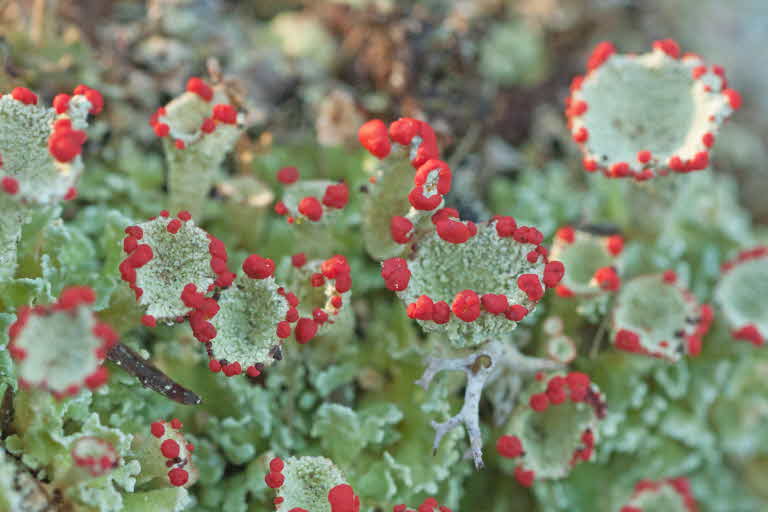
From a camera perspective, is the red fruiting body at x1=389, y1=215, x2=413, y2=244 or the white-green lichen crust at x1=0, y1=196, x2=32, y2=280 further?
the red fruiting body at x1=389, y1=215, x2=413, y2=244

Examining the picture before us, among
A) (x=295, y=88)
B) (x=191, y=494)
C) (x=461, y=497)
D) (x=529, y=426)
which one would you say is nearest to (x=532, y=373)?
(x=529, y=426)

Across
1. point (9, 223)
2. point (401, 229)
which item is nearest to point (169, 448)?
point (9, 223)

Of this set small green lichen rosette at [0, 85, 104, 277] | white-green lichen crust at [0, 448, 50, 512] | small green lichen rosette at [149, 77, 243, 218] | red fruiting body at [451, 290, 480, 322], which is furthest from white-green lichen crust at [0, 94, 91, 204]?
red fruiting body at [451, 290, 480, 322]

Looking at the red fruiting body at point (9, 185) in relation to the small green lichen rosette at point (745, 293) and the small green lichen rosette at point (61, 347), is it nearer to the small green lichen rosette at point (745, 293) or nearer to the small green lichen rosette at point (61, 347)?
the small green lichen rosette at point (61, 347)

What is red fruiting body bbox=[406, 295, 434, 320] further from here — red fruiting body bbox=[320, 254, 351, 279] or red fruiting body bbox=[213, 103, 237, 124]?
red fruiting body bbox=[213, 103, 237, 124]

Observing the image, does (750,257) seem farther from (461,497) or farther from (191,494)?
(191,494)

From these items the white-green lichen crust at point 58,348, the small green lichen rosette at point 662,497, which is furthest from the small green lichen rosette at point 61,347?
the small green lichen rosette at point 662,497
